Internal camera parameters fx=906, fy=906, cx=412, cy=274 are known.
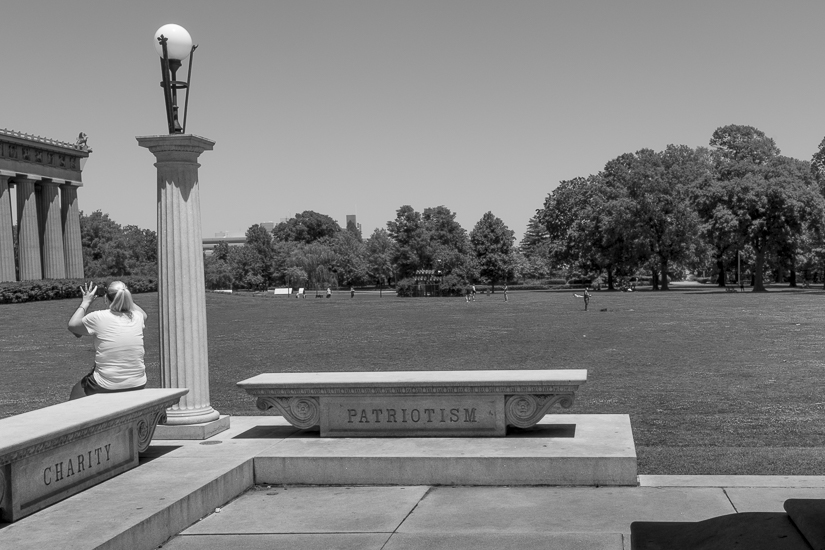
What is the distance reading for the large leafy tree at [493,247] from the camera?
115 meters

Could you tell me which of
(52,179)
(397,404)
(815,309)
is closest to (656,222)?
(815,309)

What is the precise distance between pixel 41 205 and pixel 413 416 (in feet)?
227

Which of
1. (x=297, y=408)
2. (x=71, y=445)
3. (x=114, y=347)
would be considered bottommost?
(x=297, y=408)

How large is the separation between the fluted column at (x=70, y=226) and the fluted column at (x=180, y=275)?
68590 millimetres

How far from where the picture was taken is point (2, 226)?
63719 mm

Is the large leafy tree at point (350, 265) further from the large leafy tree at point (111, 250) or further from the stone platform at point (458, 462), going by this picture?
the stone platform at point (458, 462)

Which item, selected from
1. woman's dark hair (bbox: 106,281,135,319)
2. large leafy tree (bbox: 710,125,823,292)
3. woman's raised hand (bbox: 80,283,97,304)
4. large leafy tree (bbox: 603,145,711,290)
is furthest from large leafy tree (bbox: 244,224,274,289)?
woman's dark hair (bbox: 106,281,135,319)

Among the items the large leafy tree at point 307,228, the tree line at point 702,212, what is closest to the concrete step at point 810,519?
the tree line at point 702,212

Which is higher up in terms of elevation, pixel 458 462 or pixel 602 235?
pixel 602 235

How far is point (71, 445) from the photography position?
6969 mm

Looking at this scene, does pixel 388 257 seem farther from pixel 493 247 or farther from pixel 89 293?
pixel 89 293

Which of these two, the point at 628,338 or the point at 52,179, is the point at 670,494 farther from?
the point at 52,179

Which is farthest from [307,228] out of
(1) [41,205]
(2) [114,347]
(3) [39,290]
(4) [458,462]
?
(4) [458,462]

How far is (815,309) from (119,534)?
45173 millimetres
